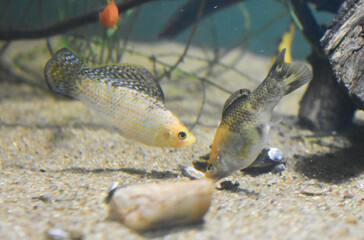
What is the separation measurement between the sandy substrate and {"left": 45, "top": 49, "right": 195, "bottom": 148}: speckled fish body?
0.45 m

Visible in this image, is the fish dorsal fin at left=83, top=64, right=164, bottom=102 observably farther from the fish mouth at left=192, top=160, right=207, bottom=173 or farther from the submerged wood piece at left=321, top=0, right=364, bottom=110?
the submerged wood piece at left=321, top=0, right=364, bottom=110

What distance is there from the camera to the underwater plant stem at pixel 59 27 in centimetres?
366

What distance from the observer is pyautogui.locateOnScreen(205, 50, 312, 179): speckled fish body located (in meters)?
2.09

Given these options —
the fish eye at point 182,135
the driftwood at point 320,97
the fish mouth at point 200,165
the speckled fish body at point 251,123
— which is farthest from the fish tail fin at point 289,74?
the driftwood at point 320,97

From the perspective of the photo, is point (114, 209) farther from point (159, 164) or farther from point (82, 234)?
point (159, 164)

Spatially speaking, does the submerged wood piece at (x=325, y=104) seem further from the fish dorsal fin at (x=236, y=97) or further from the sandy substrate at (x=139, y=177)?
the fish dorsal fin at (x=236, y=97)

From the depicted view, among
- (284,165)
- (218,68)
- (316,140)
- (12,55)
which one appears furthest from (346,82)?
(12,55)

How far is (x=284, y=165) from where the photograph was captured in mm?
3053

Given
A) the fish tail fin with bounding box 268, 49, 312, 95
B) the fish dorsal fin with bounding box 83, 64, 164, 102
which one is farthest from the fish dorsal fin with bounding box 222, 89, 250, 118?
the fish dorsal fin with bounding box 83, 64, 164, 102

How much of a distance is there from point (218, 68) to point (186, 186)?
21.3 ft

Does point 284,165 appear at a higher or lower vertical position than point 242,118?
lower

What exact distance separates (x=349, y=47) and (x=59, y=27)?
12.6ft

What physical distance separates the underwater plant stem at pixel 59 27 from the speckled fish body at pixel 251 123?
2.29 metres

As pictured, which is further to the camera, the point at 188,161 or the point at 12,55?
the point at 12,55
